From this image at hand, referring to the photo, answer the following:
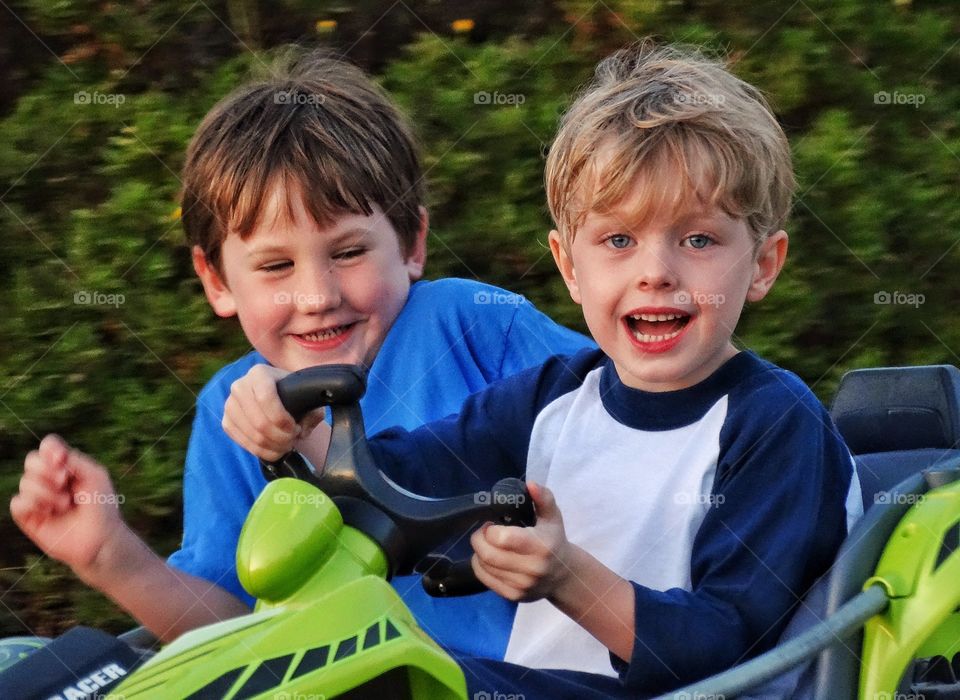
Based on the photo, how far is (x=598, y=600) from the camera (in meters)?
1.98

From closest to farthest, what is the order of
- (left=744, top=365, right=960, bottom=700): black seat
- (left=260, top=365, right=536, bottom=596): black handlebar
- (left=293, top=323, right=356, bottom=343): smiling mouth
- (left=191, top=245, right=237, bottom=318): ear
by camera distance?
(left=260, top=365, right=536, bottom=596): black handlebar
(left=744, top=365, right=960, bottom=700): black seat
(left=293, top=323, right=356, bottom=343): smiling mouth
(left=191, top=245, right=237, bottom=318): ear

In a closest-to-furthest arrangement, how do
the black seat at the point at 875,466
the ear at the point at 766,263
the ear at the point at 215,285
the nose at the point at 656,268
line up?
the black seat at the point at 875,466
the nose at the point at 656,268
the ear at the point at 766,263
the ear at the point at 215,285

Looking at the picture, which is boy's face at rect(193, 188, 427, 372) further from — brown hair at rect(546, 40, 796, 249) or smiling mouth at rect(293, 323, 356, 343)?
brown hair at rect(546, 40, 796, 249)

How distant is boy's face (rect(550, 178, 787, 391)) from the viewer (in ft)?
7.36

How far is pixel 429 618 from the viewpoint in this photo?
2.52 metres

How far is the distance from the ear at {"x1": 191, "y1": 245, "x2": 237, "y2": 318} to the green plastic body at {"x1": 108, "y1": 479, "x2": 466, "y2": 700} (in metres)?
0.99

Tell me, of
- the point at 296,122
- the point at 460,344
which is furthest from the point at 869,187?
the point at 296,122

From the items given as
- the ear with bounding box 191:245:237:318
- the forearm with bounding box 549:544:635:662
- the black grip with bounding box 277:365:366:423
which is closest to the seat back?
the forearm with bounding box 549:544:635:662

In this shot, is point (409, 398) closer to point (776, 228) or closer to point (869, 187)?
point (776, 228)

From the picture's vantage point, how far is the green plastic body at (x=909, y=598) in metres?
2.15

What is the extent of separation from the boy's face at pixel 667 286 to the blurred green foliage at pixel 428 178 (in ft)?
5.33

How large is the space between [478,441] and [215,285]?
26.6 inches

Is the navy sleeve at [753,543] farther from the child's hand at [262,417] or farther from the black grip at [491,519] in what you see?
the child's hand at [262,417]

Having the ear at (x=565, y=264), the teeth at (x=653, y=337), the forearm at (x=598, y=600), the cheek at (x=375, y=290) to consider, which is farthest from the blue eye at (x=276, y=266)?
the forearm at (x=598, y=600)
